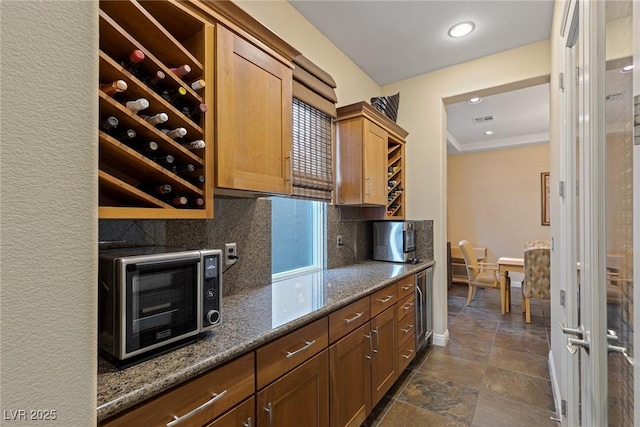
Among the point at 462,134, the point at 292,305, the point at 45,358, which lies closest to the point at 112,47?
the point at 45,358

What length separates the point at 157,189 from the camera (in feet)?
3.70

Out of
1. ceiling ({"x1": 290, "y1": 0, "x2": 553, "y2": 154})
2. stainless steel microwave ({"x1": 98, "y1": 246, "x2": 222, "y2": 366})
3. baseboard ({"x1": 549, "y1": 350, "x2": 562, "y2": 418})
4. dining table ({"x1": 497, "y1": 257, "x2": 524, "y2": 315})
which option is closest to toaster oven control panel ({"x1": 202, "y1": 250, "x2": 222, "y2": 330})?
stainless steel microwave ({"x1": 98, "y1": 246, "x2": 222, "y2": 366})

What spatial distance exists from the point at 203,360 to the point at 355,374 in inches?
43.2

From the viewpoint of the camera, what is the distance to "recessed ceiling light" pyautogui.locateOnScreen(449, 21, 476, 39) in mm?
2381

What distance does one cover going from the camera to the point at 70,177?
458mm

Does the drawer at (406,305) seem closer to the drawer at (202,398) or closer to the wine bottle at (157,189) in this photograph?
the drawer at (202,398)

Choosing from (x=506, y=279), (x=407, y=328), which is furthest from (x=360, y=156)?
(x=506, y=279)

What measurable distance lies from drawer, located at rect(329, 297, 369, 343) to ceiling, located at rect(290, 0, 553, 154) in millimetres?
2166

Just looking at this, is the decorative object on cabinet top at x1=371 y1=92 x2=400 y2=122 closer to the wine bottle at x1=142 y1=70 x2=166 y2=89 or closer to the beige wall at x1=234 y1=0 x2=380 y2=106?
the beige wall at x1=234 y1=0 x2=380 y2=106

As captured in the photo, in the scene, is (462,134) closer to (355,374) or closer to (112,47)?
(355,374)

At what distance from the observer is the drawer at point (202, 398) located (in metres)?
0.76

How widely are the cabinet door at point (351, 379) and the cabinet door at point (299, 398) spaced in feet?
0.22

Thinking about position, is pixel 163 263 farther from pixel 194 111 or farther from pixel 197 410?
pixel 194 111

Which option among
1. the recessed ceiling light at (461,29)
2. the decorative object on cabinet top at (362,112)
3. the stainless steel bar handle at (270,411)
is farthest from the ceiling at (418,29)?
the stainless steel bar handle at (270,411)
